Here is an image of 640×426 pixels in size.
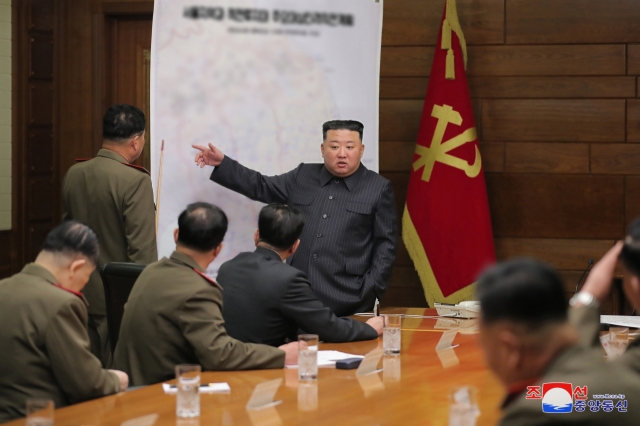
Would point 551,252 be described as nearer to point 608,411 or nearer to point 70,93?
point 70,93

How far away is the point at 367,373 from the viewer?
2863 mm

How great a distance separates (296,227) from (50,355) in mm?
1166

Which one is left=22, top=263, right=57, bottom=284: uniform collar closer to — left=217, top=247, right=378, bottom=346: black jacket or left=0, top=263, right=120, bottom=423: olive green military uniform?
left=0, top=263, right=120, bottom=423: olive green military uniform

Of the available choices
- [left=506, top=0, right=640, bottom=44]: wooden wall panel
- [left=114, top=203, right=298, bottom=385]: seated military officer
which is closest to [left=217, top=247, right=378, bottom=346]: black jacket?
[left=114, top=203, right=298, bottom=385]: seated military officer

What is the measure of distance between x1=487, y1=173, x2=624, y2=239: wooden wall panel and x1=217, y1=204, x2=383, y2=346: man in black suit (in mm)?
2354

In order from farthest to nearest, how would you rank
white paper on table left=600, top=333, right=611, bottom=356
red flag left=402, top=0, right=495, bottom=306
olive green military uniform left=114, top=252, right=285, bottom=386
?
red flag left=402, top=0, right=495, bottom=306
white paper on table left=600, top=333, right=611, bottom=356
olive green military uniform left=114, top=252, right=285, bottom=386

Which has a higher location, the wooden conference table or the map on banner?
the map on banner

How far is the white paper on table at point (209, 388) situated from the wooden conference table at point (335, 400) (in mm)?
19

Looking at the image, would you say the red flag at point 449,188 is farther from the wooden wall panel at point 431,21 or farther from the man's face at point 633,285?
the man's face at point 633,285

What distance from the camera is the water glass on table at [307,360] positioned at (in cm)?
271

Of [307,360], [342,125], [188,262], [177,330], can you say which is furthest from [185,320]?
[342,125]

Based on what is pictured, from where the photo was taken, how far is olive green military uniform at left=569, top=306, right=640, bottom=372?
1808 mm

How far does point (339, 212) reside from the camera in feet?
14.4

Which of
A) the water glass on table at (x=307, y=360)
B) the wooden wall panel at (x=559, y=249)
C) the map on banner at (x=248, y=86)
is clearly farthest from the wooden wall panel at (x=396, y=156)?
the water glass on table at (x=307, y=360)
